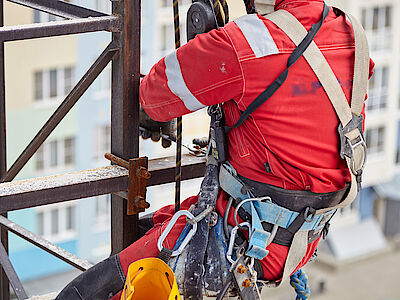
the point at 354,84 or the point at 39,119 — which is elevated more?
the point at 354,84

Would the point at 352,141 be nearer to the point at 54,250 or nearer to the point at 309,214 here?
the point at 309,214

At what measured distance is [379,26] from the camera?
2845 centimetres

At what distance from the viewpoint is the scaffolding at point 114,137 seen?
→ 15.4ft

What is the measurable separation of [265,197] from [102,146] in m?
19.2

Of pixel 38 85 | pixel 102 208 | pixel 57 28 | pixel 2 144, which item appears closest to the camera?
pixel 57 28

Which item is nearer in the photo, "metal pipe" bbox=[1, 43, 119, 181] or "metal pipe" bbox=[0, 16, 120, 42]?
"metal pipe" bbox=[0, 16, 120, 42]

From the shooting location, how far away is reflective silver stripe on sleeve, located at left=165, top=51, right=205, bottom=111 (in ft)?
14.3

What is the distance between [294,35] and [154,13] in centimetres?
1872

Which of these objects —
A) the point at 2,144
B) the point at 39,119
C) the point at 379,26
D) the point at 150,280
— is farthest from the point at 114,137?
the point at 379,26

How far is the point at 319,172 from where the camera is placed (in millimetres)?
4473

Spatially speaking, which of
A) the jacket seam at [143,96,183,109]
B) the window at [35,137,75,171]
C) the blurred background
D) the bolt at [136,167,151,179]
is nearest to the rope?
the bolt at [136,167,151,179]

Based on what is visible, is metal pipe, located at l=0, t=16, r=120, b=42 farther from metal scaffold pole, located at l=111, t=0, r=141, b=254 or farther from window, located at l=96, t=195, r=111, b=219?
window, located at l=96, t=195, r=111, b=219

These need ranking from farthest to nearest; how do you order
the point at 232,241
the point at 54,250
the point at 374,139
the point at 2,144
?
1. the point at 374,139
2. the point at 2,144
3. the point at 54,250
4. the point at 232,241

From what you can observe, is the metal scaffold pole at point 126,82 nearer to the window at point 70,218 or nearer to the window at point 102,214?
the window at point 70,218
